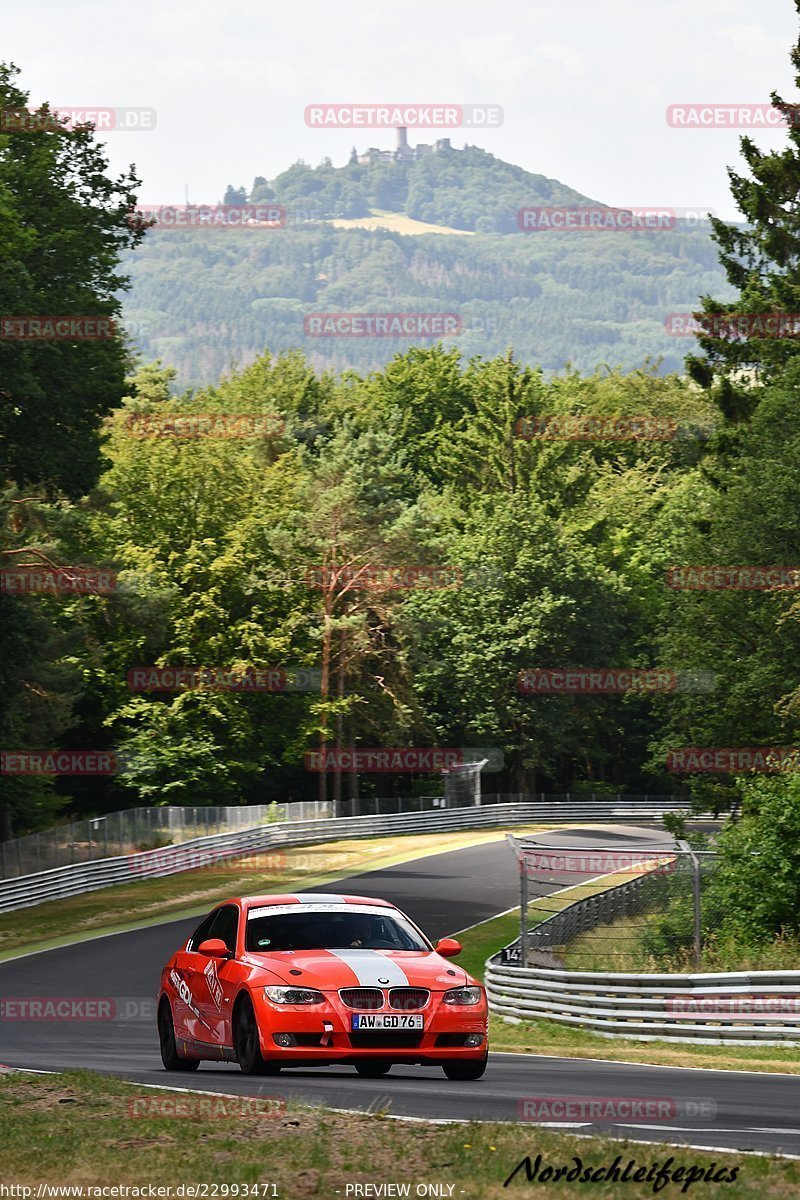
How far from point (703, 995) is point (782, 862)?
4.53 m

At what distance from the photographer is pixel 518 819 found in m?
80.1

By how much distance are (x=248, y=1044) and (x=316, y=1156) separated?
4.72 m

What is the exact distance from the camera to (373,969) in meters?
13.1

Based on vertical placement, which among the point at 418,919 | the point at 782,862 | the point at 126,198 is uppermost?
the point at 126,198

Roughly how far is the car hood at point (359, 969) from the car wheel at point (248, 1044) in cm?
35

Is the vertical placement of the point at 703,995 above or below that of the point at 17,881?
above

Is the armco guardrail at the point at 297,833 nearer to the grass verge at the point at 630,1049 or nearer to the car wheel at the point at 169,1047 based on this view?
the grass verge at the point at 630,1049

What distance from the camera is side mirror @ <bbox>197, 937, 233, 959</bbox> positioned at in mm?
13845

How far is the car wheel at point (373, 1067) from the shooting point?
1295cm

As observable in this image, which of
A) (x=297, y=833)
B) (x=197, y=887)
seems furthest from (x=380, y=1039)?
(x=297, y=833)

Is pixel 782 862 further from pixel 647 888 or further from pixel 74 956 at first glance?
pixel 74 956

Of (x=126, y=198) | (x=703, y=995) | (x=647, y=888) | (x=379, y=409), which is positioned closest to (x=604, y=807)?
(x=379, y=409)

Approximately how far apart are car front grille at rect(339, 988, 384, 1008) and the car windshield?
911mm

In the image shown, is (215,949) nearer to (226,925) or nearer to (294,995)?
(226,925)
